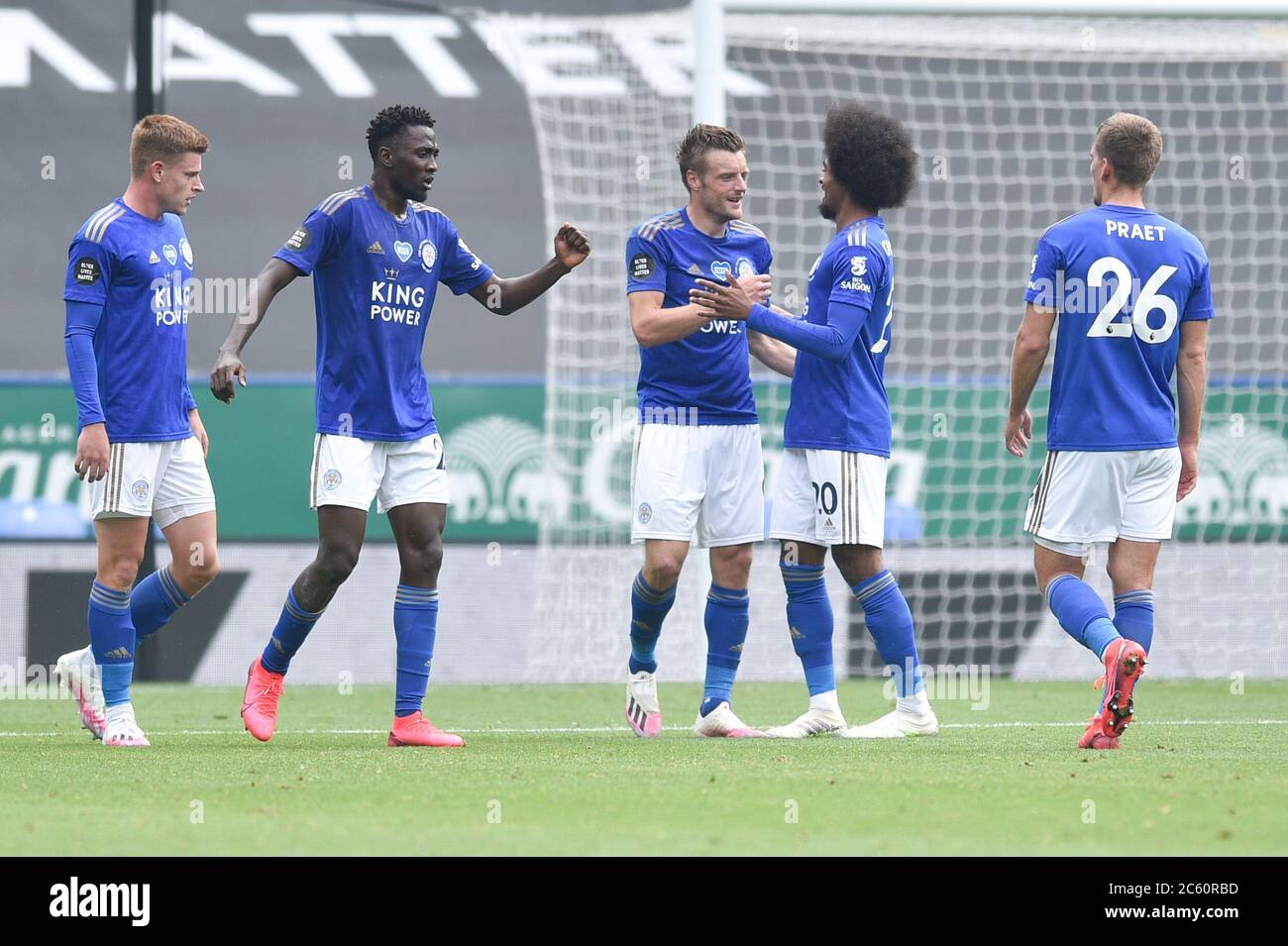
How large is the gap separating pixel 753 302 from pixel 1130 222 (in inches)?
46.6

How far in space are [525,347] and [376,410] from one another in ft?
16.1

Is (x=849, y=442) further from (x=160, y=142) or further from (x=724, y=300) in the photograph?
(x=160, y=142)

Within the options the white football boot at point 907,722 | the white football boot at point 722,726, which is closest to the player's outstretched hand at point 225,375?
the white football boot at point 722,726

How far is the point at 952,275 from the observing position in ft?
36.0

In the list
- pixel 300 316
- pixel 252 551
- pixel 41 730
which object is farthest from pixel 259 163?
pixel 41 730

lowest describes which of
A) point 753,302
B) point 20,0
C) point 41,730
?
point 41,730

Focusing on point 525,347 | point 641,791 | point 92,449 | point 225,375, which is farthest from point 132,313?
point 525,347

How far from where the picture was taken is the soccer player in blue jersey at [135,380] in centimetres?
571

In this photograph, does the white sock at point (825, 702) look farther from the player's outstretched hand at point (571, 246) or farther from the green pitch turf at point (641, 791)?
the player's outstretched hand at point (571, 246)

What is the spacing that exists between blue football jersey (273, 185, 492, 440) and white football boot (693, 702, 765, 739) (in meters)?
1.33

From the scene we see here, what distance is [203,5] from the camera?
10352 millimetres

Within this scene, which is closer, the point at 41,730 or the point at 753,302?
the point at 753,302
